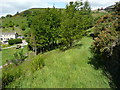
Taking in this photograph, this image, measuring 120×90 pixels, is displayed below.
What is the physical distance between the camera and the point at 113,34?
28.0ft

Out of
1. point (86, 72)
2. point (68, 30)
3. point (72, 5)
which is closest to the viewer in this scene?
point (86, 72)

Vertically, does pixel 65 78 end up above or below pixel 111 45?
below

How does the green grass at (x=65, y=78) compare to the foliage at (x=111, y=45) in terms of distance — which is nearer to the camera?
the green grass at (x=65, y=78)

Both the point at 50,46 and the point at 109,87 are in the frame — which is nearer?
the point at 109,87

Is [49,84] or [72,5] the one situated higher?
[72,5]

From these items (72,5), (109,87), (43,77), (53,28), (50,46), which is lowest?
(50,46)

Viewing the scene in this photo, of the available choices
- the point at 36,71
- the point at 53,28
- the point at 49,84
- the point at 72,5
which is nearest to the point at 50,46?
the point at 53,28

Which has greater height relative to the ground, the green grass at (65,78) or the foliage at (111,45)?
the foliage at (111,45)

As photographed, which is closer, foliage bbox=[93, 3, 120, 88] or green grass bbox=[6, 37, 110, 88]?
green grass bbox=[6, 37, 110, 88]

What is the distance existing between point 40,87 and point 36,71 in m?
2.49

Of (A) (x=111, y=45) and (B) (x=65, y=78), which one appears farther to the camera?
(B) (x=65, y=78)

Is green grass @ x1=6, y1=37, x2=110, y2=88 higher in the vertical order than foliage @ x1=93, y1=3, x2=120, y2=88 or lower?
lower

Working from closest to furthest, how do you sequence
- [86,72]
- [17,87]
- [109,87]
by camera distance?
1. [17,87]
2. [109,87]
3. [86,72]

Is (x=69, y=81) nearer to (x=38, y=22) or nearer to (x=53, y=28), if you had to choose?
(x=53, y=28)
